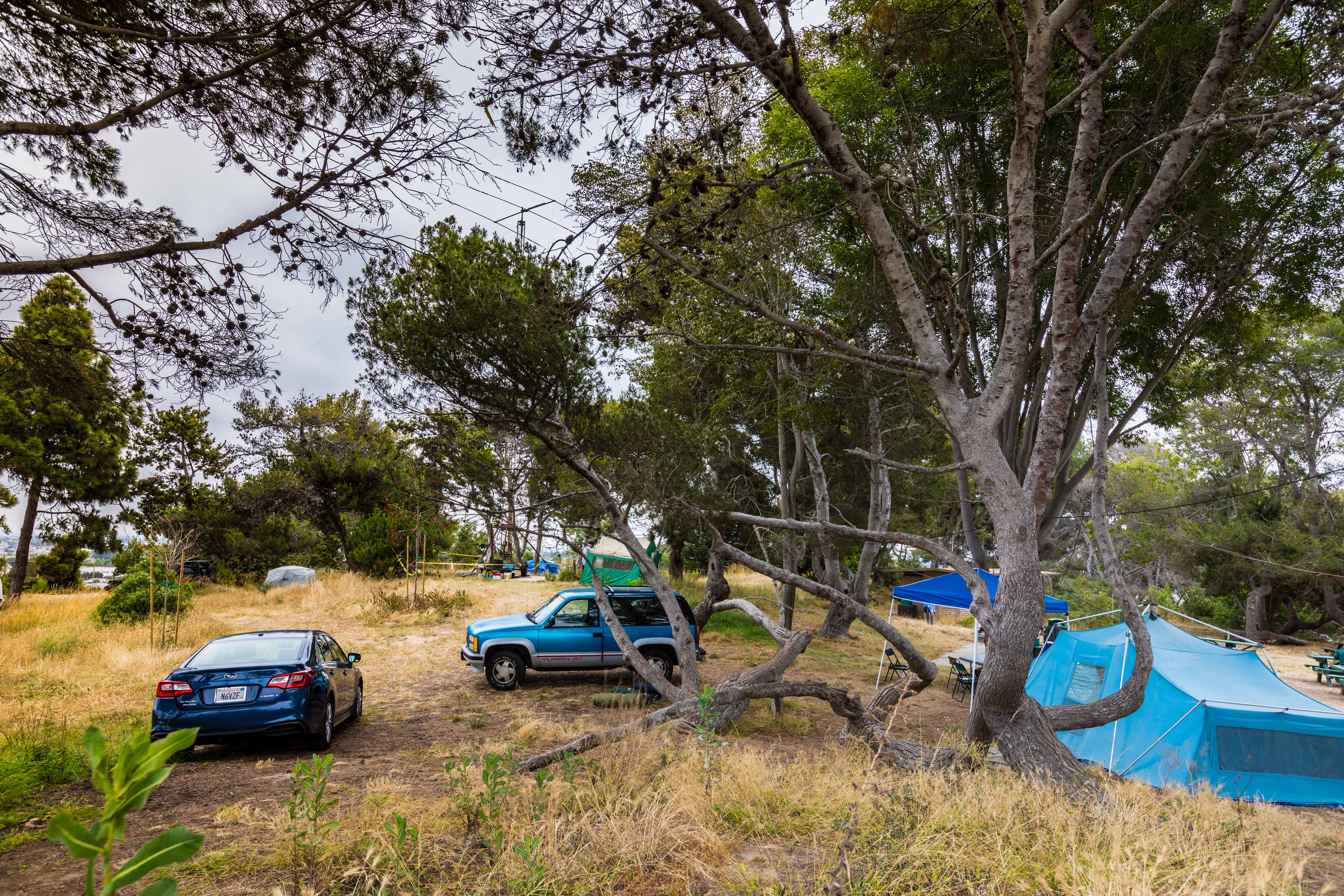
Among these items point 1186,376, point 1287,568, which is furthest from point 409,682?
point 1287,568

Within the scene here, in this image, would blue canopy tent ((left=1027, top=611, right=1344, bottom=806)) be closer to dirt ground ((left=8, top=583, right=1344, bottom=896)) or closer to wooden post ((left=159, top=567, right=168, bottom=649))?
dirt ground ((left=8, top=583, right=1344, bottom=896))

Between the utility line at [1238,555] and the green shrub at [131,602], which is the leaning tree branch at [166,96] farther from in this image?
the utility line at [1238,555]

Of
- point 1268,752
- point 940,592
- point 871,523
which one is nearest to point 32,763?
point 940,592

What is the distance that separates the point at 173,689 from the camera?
23.4ft

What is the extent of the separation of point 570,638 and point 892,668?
6.67 meters

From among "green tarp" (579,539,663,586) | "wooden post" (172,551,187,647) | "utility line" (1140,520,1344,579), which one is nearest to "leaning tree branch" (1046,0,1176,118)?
"wooden post" (172,551,187,647)

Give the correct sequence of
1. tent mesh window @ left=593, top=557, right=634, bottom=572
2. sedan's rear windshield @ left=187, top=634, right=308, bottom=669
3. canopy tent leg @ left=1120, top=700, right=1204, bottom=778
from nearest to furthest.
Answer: sedan's rear windshield @ left=187, top=634, right=308, bottom=669
canopy tent leg @ left=1120, top=700, right=1204, bottom=778
tent mesh window @ left=593, top=557, right=634, bottom=572

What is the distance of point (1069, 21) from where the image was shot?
6156 millimetres

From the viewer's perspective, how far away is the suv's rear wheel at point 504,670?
12.0 m

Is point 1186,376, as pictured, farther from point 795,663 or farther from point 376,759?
point 376,759

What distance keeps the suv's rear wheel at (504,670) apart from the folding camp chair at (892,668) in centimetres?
746

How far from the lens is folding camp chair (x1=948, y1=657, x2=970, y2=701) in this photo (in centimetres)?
1380

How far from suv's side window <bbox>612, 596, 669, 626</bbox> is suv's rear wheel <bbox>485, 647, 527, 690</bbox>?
1962mm

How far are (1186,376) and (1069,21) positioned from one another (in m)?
10.6
